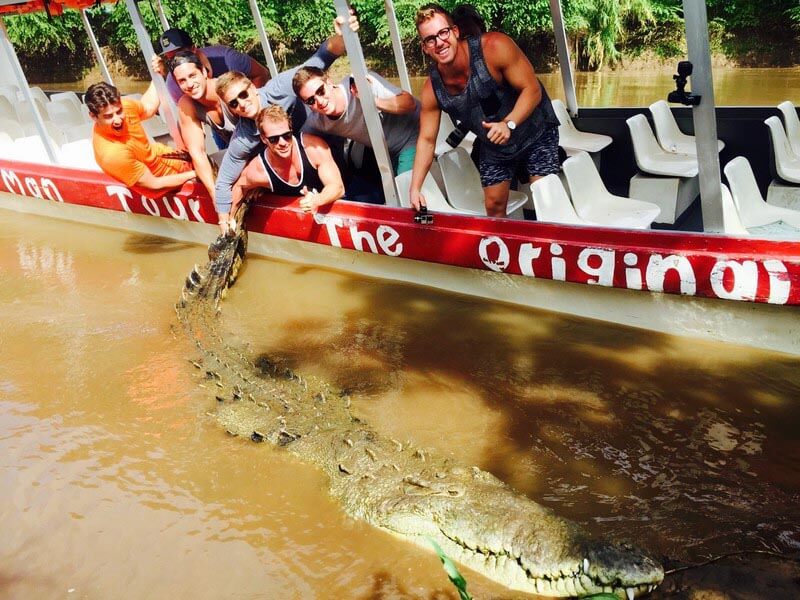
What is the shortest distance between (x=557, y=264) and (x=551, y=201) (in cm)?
44

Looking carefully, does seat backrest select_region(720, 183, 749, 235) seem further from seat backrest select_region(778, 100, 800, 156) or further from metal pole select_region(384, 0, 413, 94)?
metal pole select_region(384, 0, 413, 94)

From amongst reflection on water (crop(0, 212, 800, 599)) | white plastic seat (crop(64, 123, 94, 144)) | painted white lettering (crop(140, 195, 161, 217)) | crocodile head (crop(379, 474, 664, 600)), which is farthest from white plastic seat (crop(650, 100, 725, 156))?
white plastic seat (crop(64, 123, 94, 144))

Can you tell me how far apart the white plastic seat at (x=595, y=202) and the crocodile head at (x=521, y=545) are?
222cm

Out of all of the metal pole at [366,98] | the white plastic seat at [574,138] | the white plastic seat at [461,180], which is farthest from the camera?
the white plastic seat at [574,138]

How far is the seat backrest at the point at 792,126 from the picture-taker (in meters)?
4.89

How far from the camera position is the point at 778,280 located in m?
3.27

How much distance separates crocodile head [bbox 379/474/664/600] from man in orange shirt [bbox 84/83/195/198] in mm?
3866

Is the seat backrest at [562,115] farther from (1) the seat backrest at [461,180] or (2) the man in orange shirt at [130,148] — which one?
(2) the man in orange shirt at [130,148]

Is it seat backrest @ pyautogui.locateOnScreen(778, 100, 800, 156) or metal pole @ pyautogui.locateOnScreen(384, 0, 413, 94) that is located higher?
metal pole @ pyautogui.locateOnScreen(384, 0, 413, 94)

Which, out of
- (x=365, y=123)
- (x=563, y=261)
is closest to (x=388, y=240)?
(x=365, y=123)

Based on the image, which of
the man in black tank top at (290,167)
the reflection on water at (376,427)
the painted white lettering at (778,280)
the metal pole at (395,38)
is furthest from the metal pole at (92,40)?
the painted white lettering at (778,280)

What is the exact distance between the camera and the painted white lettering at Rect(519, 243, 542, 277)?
4.03m

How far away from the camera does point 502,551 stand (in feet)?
8.29

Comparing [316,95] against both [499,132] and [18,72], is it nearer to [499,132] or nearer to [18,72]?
[499,132]
